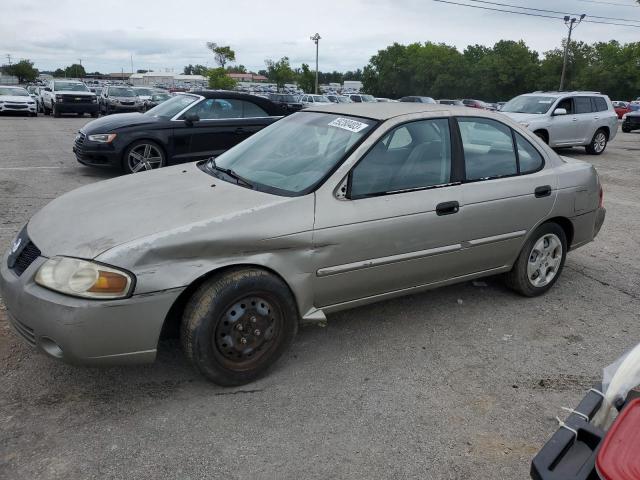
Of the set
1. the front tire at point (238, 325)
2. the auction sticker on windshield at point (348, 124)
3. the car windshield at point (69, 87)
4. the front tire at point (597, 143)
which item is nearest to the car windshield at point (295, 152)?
the auction sticker on windshield at point (348, 124)

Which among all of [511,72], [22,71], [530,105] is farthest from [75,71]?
[530,105]

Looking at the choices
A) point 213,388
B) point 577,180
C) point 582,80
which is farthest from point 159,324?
point 582,80

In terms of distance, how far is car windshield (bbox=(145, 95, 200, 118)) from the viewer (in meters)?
9.50

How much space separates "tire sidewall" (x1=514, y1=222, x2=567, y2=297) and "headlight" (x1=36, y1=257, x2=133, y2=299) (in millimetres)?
3086

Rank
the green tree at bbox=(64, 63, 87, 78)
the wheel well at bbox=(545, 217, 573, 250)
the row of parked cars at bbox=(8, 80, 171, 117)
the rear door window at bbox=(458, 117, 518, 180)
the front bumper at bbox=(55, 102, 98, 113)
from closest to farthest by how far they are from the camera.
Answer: the rear door window at bbox=(458, 117, 518, 180) → the wheel well at bbox=(545, 217, 573, 250) → the row of parked cars at bbox=(8, 80, 171, 117) → the front bumper at bbox=(55, 102, 98, 113) → the green tree at bbox=(64, 63, 87, 78)

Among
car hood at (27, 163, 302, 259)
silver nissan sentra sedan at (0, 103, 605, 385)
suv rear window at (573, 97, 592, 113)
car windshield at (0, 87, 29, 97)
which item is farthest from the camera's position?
car windshield at (0, 87, 29, 97)

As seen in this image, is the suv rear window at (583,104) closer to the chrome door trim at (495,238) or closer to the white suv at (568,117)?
the white suv at (568,117)

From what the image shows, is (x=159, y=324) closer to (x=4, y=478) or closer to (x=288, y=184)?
(x=4, y=478)

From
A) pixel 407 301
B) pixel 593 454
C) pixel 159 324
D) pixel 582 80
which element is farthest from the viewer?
pixel 582 80

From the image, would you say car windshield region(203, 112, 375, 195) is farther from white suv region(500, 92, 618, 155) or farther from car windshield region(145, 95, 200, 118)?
white suv region(500, 92, 618, 155)

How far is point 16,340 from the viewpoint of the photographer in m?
3.63

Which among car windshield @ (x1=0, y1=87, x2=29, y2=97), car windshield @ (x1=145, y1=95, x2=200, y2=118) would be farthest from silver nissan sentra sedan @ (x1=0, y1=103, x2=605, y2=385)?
car windshield @ (x1=0, y1=87, x2=29, y2=97)

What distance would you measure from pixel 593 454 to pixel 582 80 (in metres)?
63.6

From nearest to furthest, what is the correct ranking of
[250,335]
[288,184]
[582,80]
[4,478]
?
[4,478]
[250,335]
[288,184]
[582,80]
